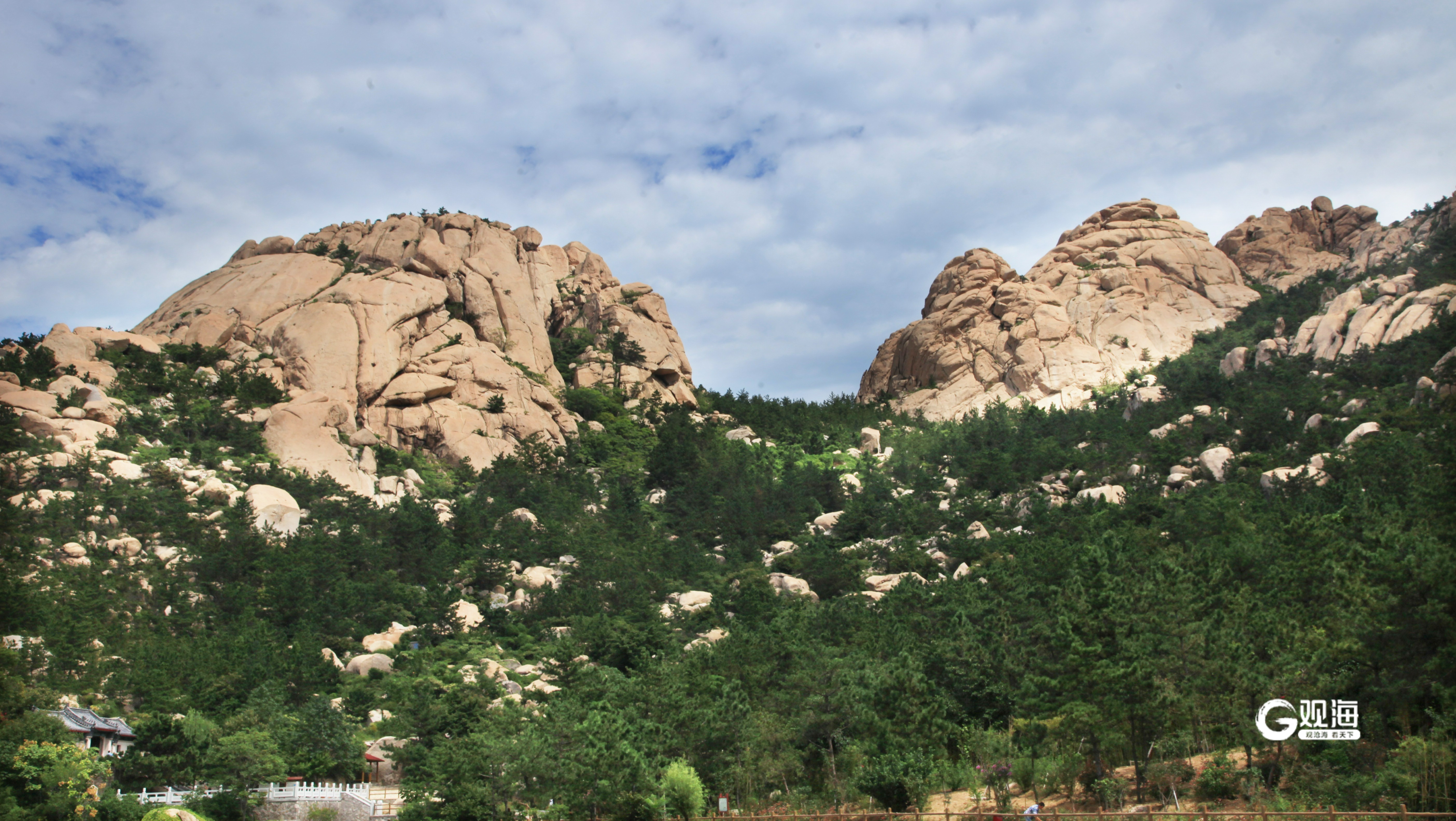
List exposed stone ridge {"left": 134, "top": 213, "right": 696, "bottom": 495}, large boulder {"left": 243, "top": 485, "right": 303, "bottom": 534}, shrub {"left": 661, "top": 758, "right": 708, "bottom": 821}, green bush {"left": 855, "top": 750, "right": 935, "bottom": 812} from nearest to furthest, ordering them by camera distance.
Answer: green bush {"left": 855, "top": 750, "right": 935, "bottom": 812}
shrub {"left": 661, "top": 758, "right": 708, "bottom": 821}
large boulder {"left": 243, "top": 485, "right": 303, "bottom": 534}
exposed stone ridge {"left": 134, "top": 213, "right": 696, "bottom": 495}

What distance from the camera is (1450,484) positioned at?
36.8 meters

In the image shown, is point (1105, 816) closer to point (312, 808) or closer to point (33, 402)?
point (312, 808)

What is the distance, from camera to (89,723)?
36.2m

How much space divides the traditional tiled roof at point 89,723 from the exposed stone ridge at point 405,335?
→ 27.1 meters

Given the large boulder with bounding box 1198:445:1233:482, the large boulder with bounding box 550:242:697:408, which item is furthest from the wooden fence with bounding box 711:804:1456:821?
the large boulder with bounding box 550:242:697:408

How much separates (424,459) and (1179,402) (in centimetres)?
5437

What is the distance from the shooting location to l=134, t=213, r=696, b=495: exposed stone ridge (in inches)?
2781

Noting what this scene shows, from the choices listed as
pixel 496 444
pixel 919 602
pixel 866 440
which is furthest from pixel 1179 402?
pixel 496 444

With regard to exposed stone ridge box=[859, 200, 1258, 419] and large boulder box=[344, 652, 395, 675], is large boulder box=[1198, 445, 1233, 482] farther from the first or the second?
large boulder box=[344, 652, 395, 675]

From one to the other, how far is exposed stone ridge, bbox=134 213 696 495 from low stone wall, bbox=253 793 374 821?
103 feet

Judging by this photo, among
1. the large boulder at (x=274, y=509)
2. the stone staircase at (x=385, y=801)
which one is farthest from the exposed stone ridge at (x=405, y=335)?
the stone staircase at (x=385, y=801)

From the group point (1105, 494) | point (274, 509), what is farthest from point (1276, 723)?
point (274, 509)
